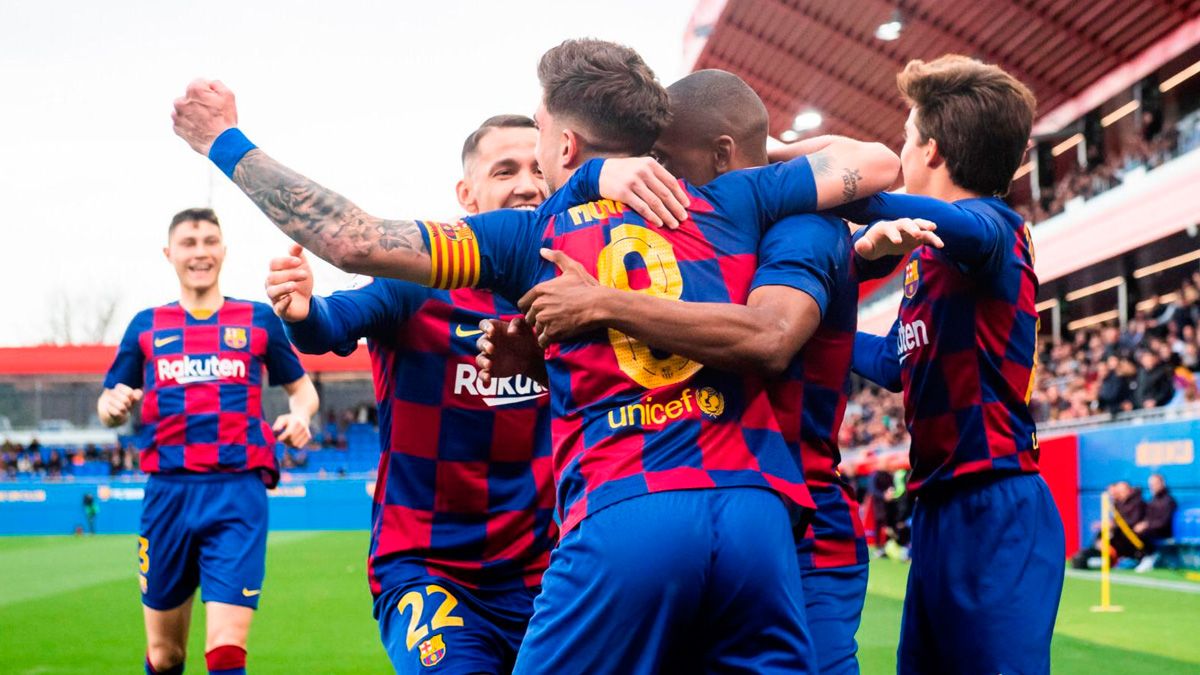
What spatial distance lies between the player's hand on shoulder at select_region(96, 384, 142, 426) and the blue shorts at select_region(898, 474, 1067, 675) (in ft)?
12.9

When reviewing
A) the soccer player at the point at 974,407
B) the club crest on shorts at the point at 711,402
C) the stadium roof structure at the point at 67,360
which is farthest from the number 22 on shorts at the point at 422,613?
the stadium roof structure at the point at 67,360

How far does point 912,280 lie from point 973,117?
0.49 metres

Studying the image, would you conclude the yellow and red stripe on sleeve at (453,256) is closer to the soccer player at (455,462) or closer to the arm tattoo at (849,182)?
the soccer player at (455,462)

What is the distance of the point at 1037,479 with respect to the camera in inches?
135

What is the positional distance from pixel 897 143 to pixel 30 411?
111 feet

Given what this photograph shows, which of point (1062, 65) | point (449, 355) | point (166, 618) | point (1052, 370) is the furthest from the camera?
point (1062, 65)

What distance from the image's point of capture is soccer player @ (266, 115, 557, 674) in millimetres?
3240

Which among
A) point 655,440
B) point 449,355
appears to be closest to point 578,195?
point 655,440

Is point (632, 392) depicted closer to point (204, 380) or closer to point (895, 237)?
point (895, 237)

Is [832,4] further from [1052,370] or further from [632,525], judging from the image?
[632,525]

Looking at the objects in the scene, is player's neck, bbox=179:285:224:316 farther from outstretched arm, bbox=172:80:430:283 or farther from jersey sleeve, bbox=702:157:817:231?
jersey sleeve, bbox=702:157:817:231

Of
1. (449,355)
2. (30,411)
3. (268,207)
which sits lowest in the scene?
(30,411)

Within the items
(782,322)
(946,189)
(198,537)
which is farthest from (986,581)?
(198,537)

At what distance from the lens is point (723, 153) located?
2.87 m
